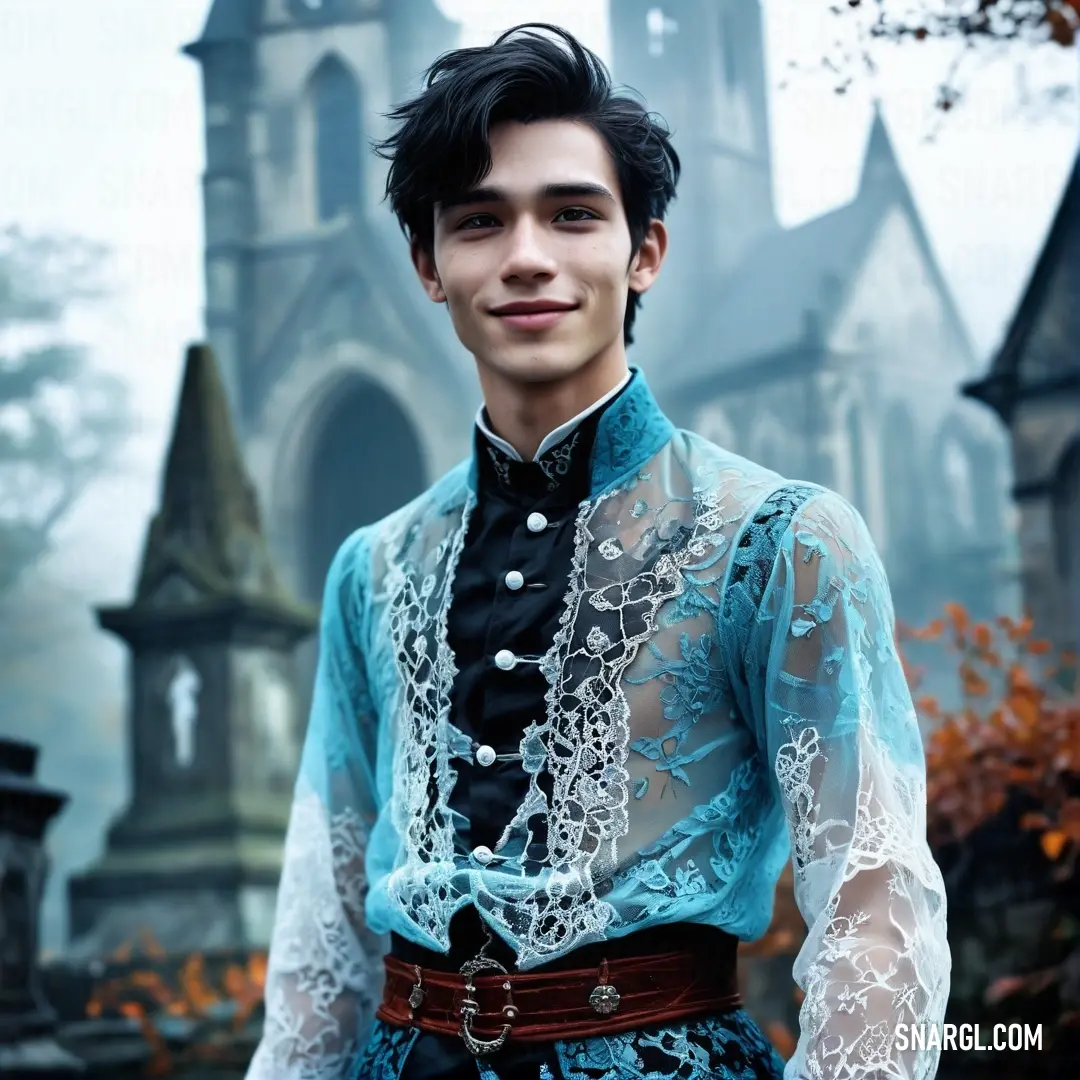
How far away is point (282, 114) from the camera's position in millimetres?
6922

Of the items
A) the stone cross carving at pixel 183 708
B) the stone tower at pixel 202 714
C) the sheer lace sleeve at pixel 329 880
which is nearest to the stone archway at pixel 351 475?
the stone tower at pixel 202 714

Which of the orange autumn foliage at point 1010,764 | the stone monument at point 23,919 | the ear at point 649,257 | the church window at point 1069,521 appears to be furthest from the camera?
the church window at point 1069,521

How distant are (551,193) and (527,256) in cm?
11

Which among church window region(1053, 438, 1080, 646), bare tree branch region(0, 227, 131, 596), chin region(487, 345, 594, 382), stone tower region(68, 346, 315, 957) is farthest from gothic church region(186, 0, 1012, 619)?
chin region(487, 345, 594, 382)

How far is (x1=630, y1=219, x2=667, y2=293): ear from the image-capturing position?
2.10 m

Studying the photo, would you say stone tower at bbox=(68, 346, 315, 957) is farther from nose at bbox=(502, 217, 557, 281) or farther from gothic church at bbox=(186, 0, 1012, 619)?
nose at bbox=(502, 217, 557, 281)

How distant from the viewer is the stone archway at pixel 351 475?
661cm

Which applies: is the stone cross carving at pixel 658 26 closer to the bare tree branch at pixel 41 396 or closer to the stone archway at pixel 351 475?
the stone archway at pixel 351 475

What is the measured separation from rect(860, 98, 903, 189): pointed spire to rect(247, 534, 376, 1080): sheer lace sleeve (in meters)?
3.75

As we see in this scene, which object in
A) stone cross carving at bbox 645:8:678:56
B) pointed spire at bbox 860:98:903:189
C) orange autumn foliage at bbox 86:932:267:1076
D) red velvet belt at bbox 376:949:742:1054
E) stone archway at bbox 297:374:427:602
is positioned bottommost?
red velvet belt at bbox 376:949:742:1054

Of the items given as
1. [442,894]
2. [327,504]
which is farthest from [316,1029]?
[327,504]

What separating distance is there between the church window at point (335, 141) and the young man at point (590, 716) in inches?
194

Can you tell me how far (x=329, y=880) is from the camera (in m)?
2.19

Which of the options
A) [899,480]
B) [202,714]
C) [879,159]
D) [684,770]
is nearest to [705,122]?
[879,159]
